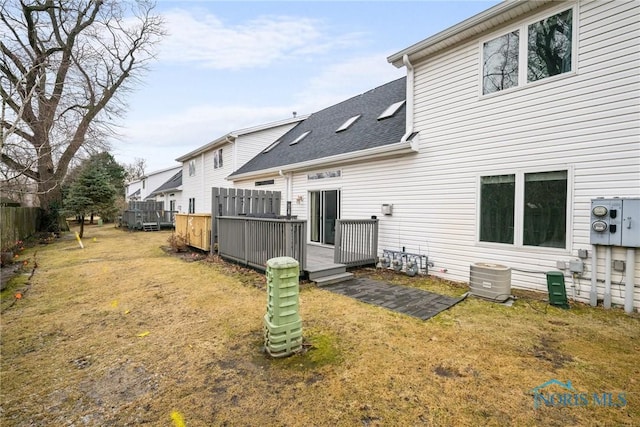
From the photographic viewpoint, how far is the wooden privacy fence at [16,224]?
941 centimetres

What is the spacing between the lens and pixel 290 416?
2.22 meters

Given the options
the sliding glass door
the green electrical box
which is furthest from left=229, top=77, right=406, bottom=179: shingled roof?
the green electrical box

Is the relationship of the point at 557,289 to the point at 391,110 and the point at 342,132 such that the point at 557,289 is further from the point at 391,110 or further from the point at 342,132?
the point at 342,132

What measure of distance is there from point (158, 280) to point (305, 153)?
6.43 meters

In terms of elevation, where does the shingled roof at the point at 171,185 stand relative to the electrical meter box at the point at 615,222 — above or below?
above

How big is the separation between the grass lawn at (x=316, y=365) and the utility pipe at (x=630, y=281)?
0.14 metres

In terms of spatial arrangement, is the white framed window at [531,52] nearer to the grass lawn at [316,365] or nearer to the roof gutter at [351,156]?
the roof gutter at [351,156]

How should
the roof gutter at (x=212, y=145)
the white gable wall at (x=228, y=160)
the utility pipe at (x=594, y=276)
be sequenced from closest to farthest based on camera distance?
the utility pipe at (x=594, y=276)
the roof gutter at (x=212, y=145)
the white gable wall at (x=228, y=160)

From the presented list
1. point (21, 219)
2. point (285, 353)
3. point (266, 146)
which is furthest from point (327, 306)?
point (21, 219)

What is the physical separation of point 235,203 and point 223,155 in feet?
25.0

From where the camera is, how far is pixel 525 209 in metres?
5.19

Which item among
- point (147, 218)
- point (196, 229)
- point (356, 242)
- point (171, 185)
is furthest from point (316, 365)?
point (171, 185)

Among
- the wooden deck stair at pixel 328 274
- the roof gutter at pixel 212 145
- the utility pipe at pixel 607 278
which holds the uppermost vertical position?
the roof gutter at pixel 212 145

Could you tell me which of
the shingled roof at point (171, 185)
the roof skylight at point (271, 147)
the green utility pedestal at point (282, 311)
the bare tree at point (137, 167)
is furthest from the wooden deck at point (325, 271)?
the bare tree at point (137, 167)
